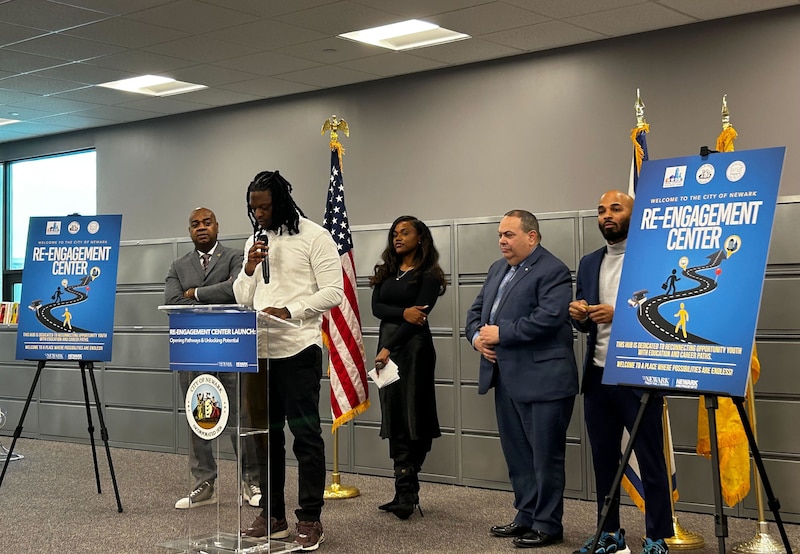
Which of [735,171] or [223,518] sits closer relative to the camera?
[735,171]

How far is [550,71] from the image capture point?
26.1 feet

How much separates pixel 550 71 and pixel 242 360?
4.54m

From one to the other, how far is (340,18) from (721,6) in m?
2.55

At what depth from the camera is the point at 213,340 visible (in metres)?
4.38

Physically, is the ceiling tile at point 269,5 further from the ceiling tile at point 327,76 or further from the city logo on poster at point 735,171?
the city logo on poster at point 735,171

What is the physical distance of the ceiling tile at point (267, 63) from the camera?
7941mm

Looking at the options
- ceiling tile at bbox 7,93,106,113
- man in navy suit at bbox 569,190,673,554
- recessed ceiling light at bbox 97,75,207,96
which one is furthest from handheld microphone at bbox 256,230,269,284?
ceiling tile at bbox 7,93,106,113

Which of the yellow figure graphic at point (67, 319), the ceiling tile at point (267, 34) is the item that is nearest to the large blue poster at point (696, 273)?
the yellow figure graphic at point (67, 319)

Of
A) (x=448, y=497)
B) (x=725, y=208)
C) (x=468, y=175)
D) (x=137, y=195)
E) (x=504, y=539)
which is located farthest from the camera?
(x=137, y=195)

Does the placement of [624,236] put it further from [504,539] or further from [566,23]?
[566,23]

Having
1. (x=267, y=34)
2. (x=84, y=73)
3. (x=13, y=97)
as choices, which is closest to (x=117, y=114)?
(x=13, y=97)

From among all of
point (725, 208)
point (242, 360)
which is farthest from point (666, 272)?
point (242, 360)

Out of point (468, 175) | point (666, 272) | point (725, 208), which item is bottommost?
point (666, 272)

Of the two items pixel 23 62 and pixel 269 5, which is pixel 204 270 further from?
pixel 23 62
